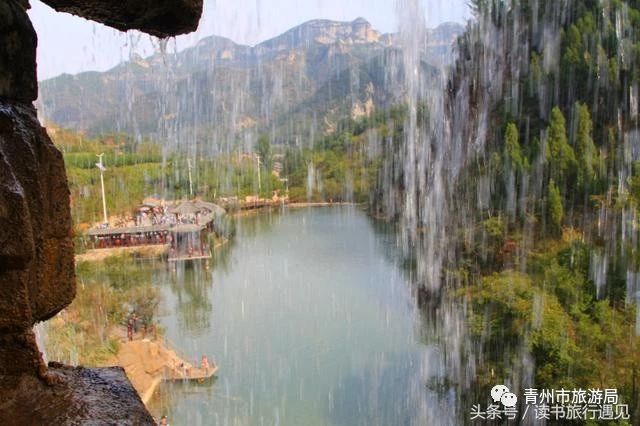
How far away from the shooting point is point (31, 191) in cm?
112

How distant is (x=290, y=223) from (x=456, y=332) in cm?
1932

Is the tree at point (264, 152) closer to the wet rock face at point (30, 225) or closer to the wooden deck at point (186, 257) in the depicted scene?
the wooden deck at point (186, 257)

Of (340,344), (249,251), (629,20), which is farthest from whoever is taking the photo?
(249,251)

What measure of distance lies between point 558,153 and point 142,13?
12.4 metres

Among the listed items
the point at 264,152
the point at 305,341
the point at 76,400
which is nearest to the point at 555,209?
the point at 305,341

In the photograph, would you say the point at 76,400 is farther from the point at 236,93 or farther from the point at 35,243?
the point at 236,93

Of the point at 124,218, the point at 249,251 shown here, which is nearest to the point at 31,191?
the point at 249,251

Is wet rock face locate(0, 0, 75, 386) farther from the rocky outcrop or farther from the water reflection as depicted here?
the water reflection

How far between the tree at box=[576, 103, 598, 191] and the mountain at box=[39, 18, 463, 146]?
4729cm

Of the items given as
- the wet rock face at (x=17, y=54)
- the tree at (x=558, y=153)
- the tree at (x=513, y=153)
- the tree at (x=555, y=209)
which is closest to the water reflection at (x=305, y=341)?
the tree at (x=555, y=209)

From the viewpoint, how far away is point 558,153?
1238 centimetres

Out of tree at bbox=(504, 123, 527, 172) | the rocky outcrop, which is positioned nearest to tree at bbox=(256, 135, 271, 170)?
tree at bbox=(504, 123, 527, 172)

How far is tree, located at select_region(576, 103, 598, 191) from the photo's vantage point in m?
11.3

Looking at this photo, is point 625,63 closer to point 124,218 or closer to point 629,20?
point 629,20
